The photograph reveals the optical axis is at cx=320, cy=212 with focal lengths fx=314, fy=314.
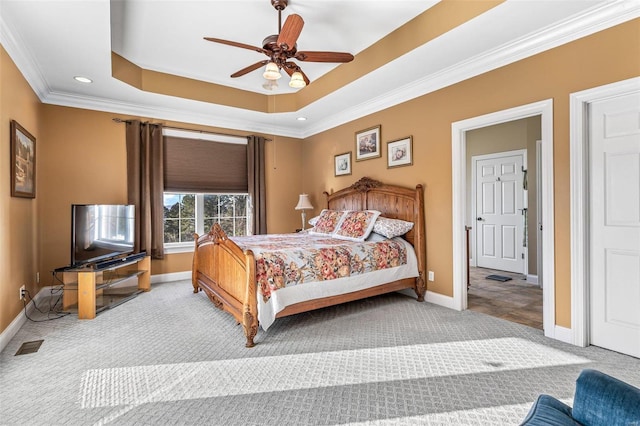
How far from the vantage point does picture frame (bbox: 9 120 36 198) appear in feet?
9.40

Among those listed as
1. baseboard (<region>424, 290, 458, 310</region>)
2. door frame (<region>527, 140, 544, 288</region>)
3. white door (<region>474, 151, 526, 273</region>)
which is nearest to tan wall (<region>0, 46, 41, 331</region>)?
baseboard (<region>424, 290, 458, 310</region>)

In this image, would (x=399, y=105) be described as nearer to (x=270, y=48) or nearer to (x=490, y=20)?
(x=490, y=20)

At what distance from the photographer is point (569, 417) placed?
108 centimetres

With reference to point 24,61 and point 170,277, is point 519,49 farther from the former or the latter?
point 170,277

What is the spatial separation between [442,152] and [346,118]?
6.17ft

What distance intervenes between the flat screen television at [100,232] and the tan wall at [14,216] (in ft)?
1.43

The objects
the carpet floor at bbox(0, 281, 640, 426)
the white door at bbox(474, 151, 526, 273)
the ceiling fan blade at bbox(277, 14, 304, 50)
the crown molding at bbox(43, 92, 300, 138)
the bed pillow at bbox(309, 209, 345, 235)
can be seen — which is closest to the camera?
the carpet floor at bbox(0, 281, 640, 426)

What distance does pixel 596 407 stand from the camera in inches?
41.2

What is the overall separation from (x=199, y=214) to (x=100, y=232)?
1640 mm

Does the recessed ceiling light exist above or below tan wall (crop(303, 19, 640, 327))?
above

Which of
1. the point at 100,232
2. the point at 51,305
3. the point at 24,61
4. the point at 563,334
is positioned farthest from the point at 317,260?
the point at 24,61

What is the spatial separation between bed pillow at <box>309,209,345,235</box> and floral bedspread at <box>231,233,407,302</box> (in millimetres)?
634

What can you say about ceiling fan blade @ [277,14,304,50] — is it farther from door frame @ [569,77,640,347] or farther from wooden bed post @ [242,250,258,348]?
door frame @ [569,77,640,347]

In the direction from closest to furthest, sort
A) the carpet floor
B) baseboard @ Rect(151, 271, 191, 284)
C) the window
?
the carpet floor, baseboard @ Rect(151, 271, 191, 284), the window
